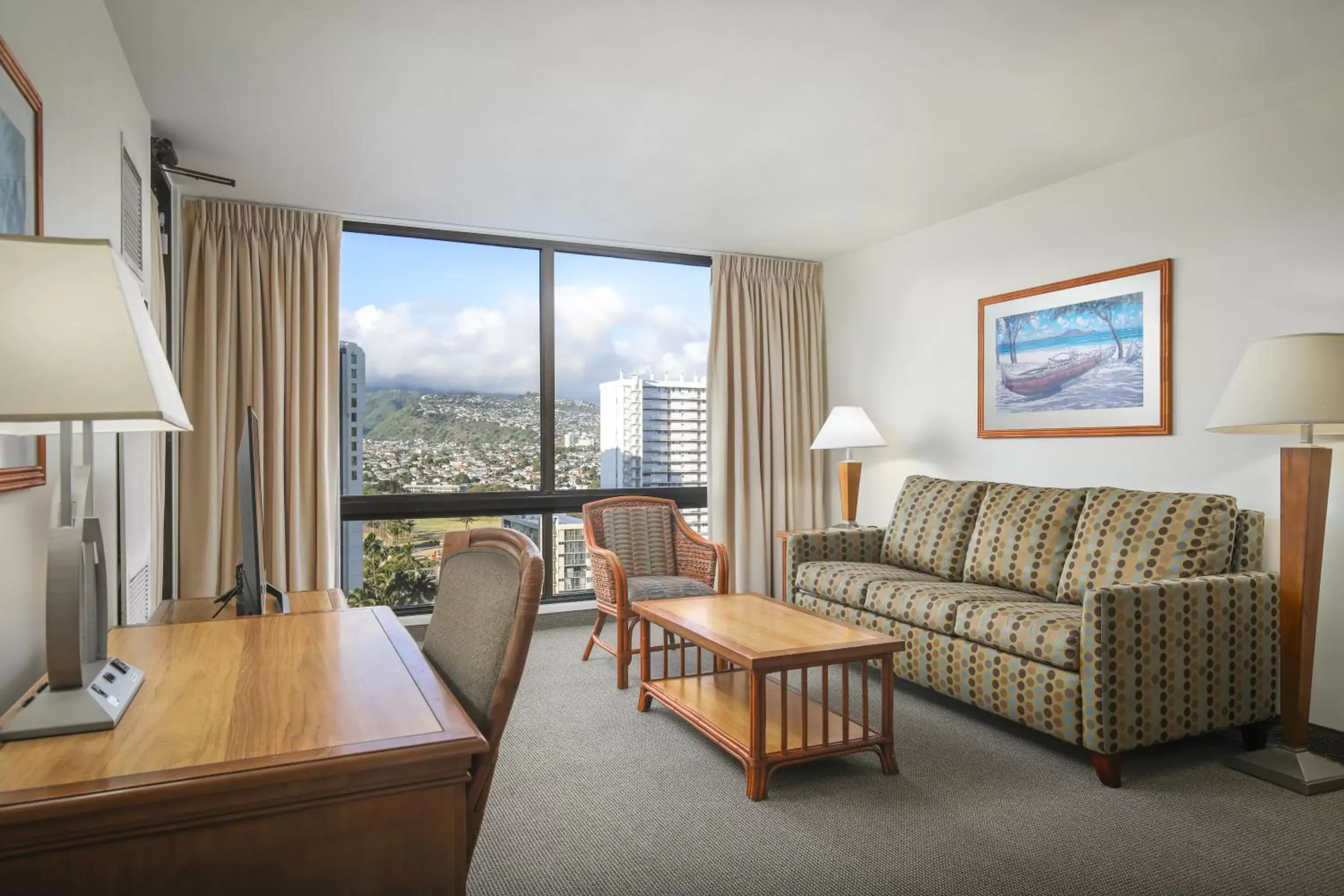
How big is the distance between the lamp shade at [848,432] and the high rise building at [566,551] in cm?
166

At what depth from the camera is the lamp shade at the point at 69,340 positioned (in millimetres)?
1106

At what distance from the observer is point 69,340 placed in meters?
1.14

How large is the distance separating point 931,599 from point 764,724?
4.06 feet

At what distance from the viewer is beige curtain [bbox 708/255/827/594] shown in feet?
18.7

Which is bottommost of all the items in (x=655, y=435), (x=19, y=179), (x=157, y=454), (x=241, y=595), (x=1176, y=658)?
(x=1176, y=658)

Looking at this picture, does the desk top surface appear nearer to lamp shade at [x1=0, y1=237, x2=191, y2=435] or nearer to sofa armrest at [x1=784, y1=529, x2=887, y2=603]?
lamp shade at [x1=0, y1=237, x2=191, y2=435]

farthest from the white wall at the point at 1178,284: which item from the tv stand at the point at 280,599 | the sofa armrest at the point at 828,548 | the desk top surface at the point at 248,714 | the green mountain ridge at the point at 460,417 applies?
the tv stand at the point at 280,599

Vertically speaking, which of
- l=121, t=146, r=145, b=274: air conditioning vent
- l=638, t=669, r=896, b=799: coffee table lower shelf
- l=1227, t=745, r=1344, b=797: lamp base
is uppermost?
l=121, t=146, r=145, b=274: air conditioning vent

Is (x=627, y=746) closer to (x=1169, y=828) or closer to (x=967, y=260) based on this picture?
(x=1169, y=828)

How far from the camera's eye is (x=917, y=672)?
3627 millimetres

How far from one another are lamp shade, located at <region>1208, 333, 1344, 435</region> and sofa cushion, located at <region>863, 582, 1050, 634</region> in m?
1.10

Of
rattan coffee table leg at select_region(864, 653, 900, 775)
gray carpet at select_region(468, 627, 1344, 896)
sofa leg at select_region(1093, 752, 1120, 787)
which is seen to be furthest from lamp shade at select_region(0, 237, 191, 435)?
sofa leg at select_region(1093, 752, 1120, 787)

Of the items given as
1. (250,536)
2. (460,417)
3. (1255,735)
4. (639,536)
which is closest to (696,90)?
(250,536)

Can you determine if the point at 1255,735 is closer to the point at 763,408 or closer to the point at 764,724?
the point at 764,724
